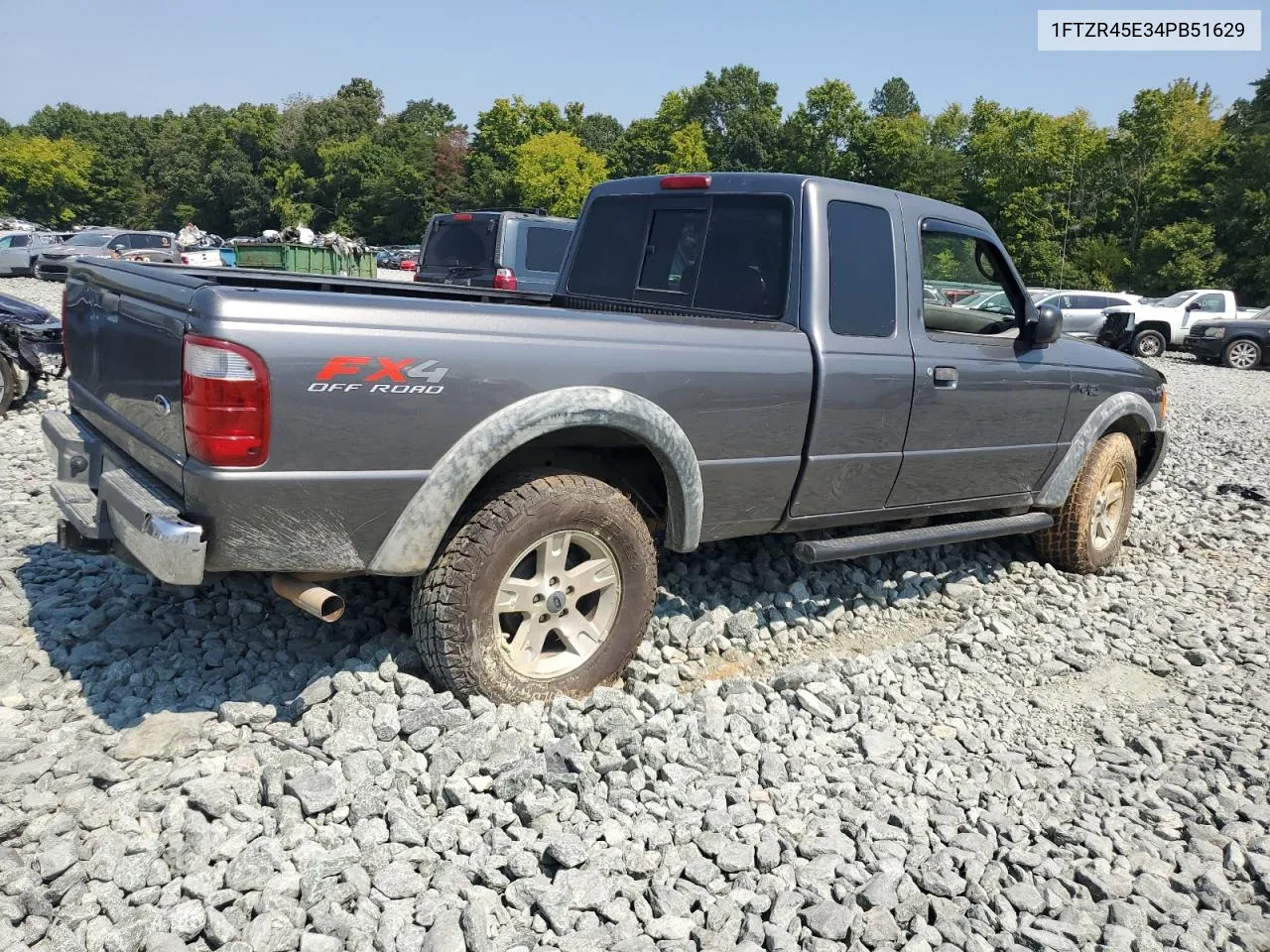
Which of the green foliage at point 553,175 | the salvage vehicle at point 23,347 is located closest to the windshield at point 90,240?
the salvage vehicle at point 23,347

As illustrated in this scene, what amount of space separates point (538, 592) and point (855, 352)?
1.75 m

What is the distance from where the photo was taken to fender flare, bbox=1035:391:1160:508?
556cm

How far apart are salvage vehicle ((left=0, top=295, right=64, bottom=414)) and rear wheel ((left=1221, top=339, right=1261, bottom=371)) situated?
72.2ft

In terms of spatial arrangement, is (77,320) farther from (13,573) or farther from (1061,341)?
(1061,341)

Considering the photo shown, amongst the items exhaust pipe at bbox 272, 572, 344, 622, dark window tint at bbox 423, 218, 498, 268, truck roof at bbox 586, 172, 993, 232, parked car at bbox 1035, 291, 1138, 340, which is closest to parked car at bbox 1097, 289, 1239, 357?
parked car at bbox 1035, 291, 1138, 340

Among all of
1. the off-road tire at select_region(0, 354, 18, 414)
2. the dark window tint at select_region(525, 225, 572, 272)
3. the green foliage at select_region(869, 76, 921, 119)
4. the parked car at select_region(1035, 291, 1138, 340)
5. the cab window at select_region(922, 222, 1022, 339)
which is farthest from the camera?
the green foliage at select_region(869, 76, 921, 119)

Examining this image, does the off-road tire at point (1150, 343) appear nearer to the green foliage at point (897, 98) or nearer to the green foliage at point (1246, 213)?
the green foliage at point (1246, 213)

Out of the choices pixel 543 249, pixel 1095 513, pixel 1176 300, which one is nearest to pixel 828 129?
pixel 1176 300

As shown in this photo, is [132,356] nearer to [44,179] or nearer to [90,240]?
[90,240]

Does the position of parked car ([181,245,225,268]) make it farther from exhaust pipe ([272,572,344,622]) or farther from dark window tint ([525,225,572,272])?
exhaust pipe ([272,572,344,622])

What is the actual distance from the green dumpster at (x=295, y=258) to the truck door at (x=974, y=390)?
17.2 metres

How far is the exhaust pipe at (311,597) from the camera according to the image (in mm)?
3170

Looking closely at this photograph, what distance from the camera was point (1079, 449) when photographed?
5.62m

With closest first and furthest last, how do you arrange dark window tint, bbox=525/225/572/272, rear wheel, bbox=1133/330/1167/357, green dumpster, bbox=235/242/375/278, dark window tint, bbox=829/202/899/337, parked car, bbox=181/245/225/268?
dark window tint, bbox=829/202/899/337
dark window tint, bbox=525/225/572/272
green dumpster, bbox=235/242/375/278
rear wheel, bbox=1133/330/1167/357
parked car, bbox=181/245/225/268
